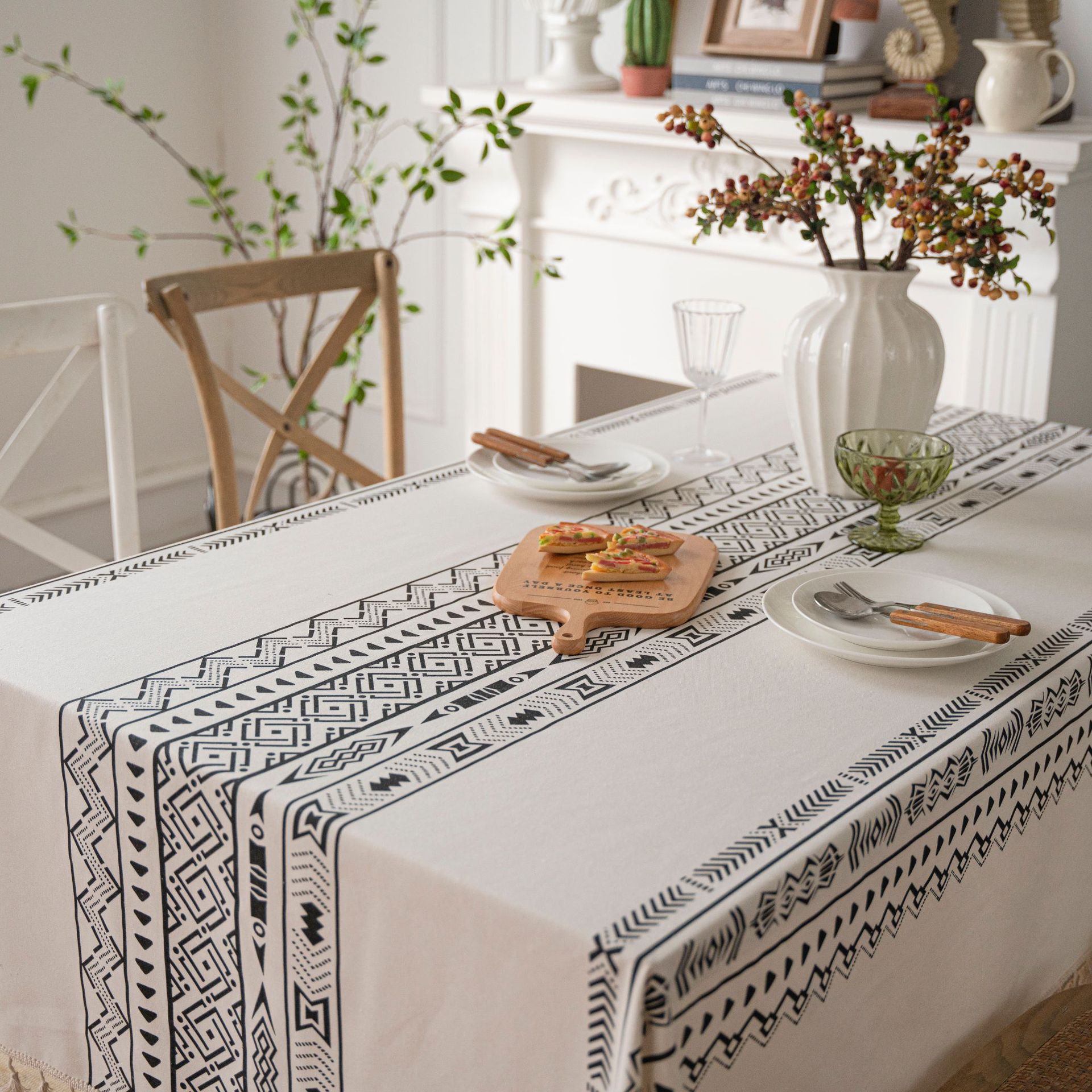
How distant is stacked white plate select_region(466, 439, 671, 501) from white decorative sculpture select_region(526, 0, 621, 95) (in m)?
1.34

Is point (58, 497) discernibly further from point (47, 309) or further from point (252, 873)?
point (252, 873)

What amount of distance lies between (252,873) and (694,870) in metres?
0.33

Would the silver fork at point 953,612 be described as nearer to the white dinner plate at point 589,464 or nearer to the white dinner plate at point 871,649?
the white dinner plate at point 871,649

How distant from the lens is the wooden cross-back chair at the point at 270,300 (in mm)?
1956

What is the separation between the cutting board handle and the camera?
121cm

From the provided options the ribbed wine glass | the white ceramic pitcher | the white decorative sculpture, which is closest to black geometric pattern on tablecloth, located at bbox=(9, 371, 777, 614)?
the ribbed wine glass

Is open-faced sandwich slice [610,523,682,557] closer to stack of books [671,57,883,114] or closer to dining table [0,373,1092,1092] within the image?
dining table [0,373,1092,1092]

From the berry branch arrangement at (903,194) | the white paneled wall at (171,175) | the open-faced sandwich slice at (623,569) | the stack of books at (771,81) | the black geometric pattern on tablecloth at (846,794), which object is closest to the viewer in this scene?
the black geometric pattern on tablecloth at (846,794)

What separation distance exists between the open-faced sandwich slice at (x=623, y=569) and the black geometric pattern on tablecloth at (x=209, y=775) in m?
0.08

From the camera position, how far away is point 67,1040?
1.17 m

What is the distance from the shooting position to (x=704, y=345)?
173 cm

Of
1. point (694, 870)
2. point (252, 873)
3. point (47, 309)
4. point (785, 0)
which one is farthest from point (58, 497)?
point (694, 870)

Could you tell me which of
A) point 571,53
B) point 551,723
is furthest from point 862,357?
point 571,53

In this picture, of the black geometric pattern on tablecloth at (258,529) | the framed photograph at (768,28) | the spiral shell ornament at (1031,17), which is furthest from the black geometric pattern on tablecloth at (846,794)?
the framed photograph at (768,28)
